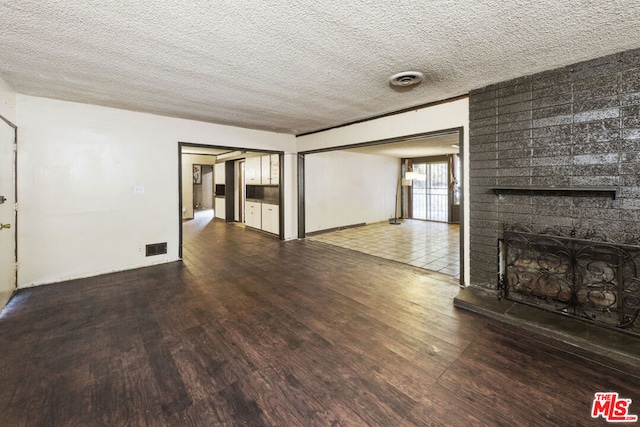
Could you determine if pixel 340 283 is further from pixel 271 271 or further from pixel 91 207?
pixel 91 207

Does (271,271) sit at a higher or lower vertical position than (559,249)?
lower

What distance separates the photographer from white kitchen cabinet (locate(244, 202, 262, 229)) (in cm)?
711

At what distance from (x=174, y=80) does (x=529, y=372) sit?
156 inches

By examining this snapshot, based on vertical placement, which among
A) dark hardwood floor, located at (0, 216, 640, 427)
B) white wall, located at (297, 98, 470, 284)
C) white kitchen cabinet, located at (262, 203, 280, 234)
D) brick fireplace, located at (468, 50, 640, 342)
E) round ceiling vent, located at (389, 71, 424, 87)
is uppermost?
round ceiling vent, located at (389, 71, 424, 87)

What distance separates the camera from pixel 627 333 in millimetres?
2166

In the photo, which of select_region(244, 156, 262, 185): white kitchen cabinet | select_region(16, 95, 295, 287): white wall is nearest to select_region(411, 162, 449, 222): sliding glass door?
select_region(244, 156, 262, 185): white kitchen cabinet

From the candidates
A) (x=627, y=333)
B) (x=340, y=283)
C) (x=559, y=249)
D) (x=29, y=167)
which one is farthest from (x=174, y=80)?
(x=627, y=333)

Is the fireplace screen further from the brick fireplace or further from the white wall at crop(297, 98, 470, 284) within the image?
the white wall at crop(297, 98, 470, 284)

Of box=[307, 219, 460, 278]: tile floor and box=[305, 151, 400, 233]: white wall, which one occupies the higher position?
box=[305, 151, 400, 233]: white wall

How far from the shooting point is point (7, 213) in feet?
9.68

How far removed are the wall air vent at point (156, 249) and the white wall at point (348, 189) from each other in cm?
318

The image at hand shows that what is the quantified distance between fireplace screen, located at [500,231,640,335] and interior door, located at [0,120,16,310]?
16.9ft

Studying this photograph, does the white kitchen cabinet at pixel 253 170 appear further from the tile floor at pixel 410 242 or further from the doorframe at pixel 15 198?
the doorframe at pixel 15 198

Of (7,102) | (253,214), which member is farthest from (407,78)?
(253,214)
